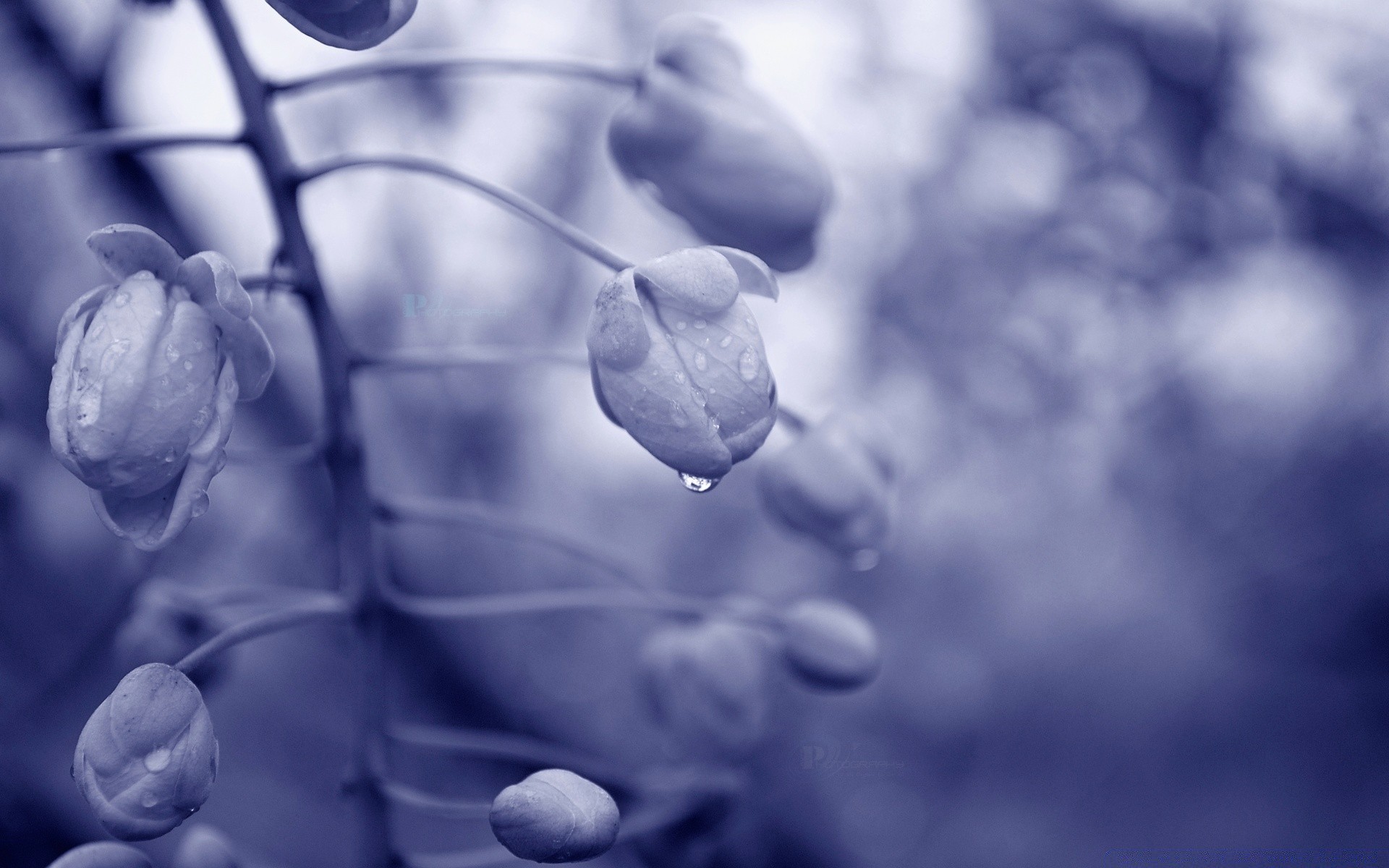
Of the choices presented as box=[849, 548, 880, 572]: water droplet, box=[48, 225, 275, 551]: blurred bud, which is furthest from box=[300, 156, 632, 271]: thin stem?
box=[849, 548, 880, 572]: water droplet

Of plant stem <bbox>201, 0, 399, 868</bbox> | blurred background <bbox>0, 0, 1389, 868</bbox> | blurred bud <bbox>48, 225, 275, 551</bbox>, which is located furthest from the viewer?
blurred background <bbox>0, 0, 1389, 868</bbox>

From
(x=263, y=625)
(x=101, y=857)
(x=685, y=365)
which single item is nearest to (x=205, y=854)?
(x=101, y=857)

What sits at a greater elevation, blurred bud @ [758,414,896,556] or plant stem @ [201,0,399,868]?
blurred bud @ [758,414,896,556]

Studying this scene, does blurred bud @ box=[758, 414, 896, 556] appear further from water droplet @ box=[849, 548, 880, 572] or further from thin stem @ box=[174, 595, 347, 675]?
thin stem @ box=[174, 595, 347, 675]

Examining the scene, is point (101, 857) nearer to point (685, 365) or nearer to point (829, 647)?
point (685, 365)

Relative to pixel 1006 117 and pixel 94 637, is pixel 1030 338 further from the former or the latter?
pixel 94 637
